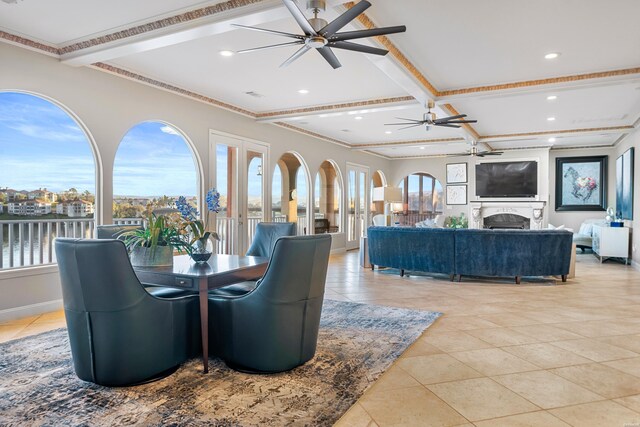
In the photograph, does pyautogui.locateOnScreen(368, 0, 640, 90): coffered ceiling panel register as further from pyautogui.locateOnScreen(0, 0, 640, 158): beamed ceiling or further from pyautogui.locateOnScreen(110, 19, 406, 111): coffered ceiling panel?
pyautogui.locateOnScreen(110, 19, 406, 111): coffered ceiling panel

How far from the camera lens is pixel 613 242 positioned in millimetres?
7902

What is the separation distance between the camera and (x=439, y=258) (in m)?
6.12

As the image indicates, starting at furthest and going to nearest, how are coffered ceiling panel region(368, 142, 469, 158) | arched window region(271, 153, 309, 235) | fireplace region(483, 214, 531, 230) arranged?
fireplace region(483, 214, 531, 230)
coffered ceiling panel region(368, 142, 469, 158)
arched window region(271, 153, 309, 235)

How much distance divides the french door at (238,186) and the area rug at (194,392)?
11.6 feet

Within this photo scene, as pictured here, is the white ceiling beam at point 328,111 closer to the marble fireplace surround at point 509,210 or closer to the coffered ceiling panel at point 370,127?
the coffered ceiling panel at point 370,127

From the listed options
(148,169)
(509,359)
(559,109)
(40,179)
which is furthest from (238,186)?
(559,109)

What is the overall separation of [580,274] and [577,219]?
4719mm

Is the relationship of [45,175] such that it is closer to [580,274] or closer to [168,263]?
[168,263]

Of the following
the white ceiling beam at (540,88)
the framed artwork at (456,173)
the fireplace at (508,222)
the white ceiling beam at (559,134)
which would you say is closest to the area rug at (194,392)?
the white ceiling beam at (540,88)

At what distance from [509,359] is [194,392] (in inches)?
85.7

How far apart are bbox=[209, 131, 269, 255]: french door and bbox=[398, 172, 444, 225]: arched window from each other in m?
6.75

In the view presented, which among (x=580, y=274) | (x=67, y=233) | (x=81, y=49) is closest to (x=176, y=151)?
(x=67, y=233)

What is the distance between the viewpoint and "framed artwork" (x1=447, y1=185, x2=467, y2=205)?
1199 centimetres

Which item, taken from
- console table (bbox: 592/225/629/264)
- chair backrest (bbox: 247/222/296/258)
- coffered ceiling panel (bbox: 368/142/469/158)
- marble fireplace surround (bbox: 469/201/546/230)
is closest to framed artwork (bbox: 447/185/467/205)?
marble fireplace surround (bbox: 469/201/546/230)
